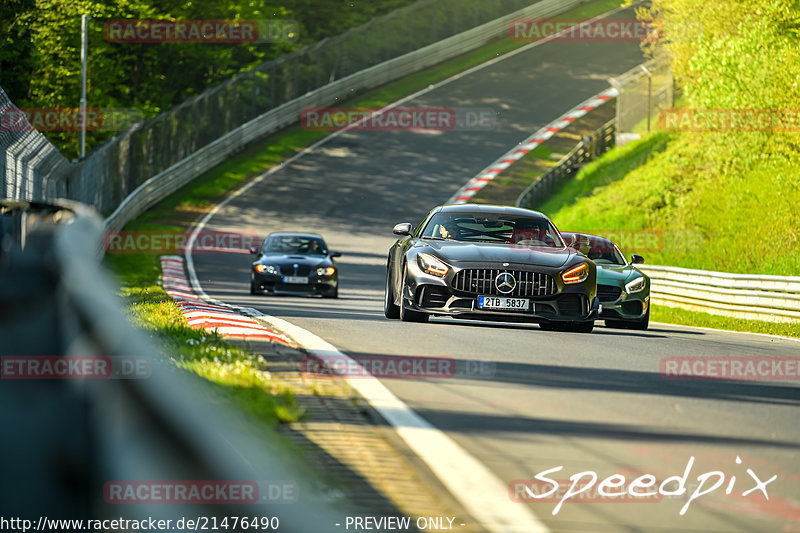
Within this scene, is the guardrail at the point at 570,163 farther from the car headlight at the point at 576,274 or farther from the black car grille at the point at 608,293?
the car headlight at the point at 576,274

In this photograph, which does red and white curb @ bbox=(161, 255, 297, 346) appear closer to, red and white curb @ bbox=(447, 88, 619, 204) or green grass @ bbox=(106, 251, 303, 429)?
green grass @ bbox=(106, 251, 303, 429)

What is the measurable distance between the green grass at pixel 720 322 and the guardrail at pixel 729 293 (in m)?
0.15

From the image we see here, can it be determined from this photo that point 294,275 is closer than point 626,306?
No

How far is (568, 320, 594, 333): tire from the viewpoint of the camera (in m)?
14.3

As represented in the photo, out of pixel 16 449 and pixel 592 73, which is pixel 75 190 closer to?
pixel 16 449

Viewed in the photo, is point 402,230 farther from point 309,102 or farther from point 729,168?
point 309,102

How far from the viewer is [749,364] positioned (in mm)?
11477

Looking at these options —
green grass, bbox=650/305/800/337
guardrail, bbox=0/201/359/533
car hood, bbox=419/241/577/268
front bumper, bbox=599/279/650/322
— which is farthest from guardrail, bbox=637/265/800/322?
guardrail, bbox=0/201/359/533

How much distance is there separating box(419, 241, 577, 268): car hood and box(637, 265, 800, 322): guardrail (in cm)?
675

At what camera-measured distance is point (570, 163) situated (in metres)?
45.7

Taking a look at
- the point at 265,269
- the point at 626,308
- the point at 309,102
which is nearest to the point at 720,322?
the point at 626,308

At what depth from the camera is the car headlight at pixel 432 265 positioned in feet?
44.6

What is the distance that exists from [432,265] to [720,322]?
8.58 meters

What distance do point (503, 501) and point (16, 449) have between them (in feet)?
7.52
